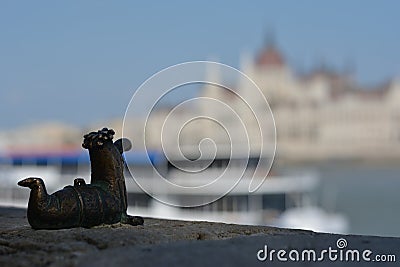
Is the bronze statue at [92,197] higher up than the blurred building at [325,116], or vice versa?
the blurred building at [325,116]

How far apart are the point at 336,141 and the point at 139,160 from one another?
8965 cm

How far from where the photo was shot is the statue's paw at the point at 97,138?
16.3ft

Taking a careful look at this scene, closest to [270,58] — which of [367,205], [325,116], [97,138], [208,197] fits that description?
[325,116]

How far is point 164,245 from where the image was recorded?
160 inches

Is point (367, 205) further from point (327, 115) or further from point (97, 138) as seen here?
point (327, 115)

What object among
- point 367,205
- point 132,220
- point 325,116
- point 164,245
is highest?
point 325,116

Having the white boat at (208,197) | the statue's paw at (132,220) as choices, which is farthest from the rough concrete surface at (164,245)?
the white boat at (208,197)

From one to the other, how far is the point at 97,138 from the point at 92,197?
0.49m

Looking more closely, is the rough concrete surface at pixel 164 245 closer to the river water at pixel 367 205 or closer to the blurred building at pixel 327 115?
the river water at pixel 367 205

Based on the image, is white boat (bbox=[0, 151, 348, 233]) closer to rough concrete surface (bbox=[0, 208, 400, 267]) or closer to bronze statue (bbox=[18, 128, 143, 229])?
bronze statue (bbox=[18, 128, 143, 229])

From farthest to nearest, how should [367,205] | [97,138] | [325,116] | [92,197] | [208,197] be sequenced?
[325,116]
[367,205]
[208,197]
[97,138]
[92,197]

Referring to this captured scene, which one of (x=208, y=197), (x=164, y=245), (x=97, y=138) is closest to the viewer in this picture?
(x=164, y=245)

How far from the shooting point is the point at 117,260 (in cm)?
364

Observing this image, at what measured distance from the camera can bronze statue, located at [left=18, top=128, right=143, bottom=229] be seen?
454 cm
